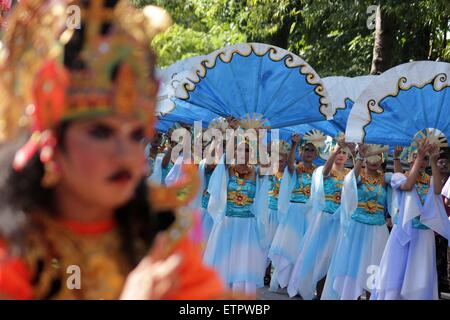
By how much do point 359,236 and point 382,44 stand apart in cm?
429

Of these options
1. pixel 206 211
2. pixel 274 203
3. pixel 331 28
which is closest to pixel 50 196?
pixel 206 211

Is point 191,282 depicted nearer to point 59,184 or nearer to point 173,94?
point 59,184

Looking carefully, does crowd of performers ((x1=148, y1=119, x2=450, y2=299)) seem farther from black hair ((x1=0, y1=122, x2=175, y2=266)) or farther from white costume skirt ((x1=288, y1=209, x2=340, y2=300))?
black hair ((x1=0, y1=122, x2=175, y2=266))

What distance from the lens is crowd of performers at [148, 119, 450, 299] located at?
786cm

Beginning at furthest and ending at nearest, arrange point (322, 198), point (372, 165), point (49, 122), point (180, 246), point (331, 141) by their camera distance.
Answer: point (331, 141) < point (322, 198) < point (372, 165) < point (180, 246) < point (49, 122)

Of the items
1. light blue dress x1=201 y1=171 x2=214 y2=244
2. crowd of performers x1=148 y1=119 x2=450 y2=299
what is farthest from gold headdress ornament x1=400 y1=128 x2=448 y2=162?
light blue dress x1=201 y1=171 x2=214 y2=244

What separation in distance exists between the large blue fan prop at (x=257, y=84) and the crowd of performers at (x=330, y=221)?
2.24ft

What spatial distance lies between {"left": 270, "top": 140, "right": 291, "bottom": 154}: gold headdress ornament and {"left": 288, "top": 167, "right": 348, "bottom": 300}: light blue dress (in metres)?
0.93

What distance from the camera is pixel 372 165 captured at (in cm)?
865

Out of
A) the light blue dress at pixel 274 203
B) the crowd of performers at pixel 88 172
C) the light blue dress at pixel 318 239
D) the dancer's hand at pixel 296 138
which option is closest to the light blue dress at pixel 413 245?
the light blue dress at pixel 318 239

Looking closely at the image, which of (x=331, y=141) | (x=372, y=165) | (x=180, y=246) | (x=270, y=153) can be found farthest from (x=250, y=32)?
(x=180, y=246)

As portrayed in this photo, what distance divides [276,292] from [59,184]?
8215 mm

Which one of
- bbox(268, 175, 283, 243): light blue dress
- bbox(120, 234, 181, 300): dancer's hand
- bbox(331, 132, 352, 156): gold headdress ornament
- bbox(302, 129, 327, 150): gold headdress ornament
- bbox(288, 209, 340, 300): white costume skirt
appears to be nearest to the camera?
bbox(120, 234, 181, 300): dancer's hand

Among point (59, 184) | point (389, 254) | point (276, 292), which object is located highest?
point (59, 184)
